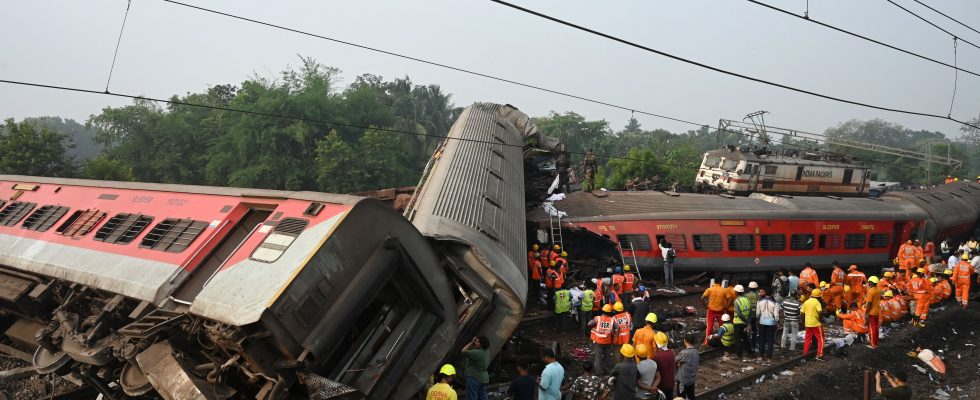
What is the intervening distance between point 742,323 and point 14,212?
47.0 ft

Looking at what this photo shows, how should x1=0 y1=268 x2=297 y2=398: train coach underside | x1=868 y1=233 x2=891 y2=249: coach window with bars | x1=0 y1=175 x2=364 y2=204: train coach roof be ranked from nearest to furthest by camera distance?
x1=0 y1=268 x2=297 y2=398: train coach underside, x1=0 y1=175 x2=364 y2=204: train coach roof, x1=868 y1=233 x2=891 y2=249: coach window with bars

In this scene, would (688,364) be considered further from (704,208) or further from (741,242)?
(741,242)

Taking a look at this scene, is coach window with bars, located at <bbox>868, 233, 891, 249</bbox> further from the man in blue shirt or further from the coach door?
the coach door

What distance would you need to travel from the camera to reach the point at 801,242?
19094 mm

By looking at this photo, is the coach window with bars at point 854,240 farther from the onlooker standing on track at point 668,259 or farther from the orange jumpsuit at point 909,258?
the onlooker standing on track at point 668,259

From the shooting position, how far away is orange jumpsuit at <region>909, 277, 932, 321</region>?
14.0m

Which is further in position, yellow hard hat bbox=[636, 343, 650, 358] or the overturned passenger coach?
yellow hard hat bbox=[636, 343, 650, 358]

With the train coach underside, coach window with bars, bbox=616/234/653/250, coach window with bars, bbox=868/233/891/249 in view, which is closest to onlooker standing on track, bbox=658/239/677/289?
coach window with bars, bbox=616/234/653/250

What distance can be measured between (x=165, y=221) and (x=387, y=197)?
756 cm

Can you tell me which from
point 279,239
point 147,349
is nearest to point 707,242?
point 279,239

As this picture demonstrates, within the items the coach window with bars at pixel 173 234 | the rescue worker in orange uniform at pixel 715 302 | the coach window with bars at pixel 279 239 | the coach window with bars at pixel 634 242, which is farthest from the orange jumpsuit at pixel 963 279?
the coach window with bars at pixel 173 234

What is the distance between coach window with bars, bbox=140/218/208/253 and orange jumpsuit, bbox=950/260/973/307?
18.2 m

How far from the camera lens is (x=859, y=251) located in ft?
67.1

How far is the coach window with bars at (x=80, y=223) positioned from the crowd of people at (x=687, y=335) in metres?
6.75
